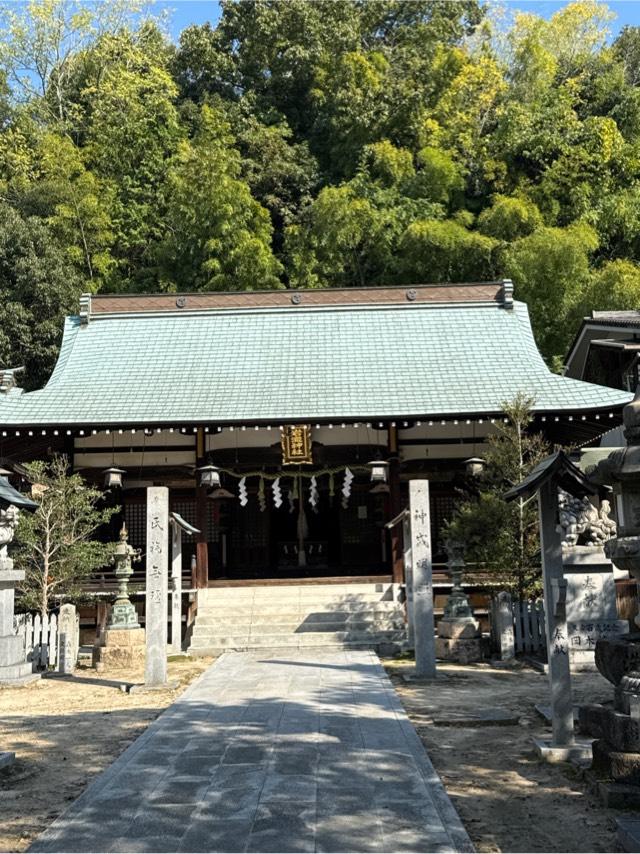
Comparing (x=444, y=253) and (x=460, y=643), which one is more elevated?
(x=444, y=253)

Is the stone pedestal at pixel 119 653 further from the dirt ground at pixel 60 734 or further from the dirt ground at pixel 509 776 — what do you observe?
the dirt ground at pixel 509 776

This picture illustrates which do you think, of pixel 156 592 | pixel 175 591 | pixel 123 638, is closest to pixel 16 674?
pixel 123 638

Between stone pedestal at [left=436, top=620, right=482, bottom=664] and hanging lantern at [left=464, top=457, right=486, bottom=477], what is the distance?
3.79m

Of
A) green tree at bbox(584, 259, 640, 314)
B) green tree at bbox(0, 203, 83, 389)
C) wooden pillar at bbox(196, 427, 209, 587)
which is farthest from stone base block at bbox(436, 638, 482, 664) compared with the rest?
green tree at bbox(0, 203, 83, 389)

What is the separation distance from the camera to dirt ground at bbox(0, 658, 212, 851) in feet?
17.5

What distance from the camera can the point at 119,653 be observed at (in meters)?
12.5

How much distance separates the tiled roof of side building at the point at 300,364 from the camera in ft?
53.1

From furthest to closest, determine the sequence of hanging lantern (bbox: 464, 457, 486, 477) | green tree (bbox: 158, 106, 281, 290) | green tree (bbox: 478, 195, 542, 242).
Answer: green tree (bbox: 158, 106, 281, 290) < green tree (bbox: 478, 195, 542, 242) < hanging lantern (bbox: 464, 457, 486, 477)

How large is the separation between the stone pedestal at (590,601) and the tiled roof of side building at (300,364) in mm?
4419

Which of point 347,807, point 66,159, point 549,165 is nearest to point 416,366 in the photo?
point 347,807

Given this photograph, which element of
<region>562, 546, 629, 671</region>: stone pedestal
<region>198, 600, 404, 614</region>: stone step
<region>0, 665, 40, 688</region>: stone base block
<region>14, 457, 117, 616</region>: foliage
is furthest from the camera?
<region>198, 600, 404, 614</region>: stone step

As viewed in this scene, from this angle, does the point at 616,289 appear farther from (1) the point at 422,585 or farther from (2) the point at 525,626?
(1) the point at 422,585

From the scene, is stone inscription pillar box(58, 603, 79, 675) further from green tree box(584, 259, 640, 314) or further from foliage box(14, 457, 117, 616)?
green tree box(584, 259, 640, 314)

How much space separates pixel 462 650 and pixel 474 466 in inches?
179
